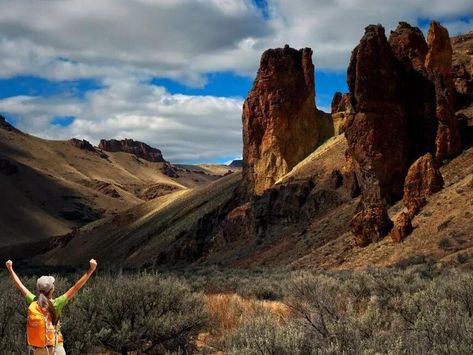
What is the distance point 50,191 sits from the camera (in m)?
156

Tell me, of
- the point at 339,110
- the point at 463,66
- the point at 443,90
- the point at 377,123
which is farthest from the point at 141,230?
the point at 443,90

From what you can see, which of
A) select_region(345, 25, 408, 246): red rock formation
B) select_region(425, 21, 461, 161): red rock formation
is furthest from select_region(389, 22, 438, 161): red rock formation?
select_region(345, 25, 408, 246): red rock formation

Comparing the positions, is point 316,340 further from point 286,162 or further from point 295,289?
point 286,162

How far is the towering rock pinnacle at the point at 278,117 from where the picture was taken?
53156 millimetres

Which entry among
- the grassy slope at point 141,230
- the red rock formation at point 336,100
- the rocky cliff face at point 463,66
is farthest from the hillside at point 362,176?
the red rock formation at point 336,100

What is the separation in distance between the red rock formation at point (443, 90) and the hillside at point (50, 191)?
109550 mm

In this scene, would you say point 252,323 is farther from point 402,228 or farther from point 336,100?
point 336,100

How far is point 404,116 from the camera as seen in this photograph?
33.9m

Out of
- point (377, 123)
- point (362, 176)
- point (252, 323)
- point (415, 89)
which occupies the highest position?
point (415, 89)

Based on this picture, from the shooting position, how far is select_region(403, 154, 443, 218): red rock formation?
28.7 meters

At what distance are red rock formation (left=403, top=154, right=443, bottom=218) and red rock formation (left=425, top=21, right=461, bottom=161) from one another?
8.41ft

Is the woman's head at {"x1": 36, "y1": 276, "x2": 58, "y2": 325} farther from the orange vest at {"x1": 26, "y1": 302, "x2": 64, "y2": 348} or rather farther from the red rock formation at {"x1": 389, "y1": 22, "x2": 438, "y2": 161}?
the red rock formation at {"x1": 389, "y1": 22, "x2": 438, "y2": 161}

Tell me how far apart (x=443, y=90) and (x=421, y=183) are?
26.7ft

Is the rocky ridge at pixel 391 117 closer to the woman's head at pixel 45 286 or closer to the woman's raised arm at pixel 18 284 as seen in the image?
the woman's raised arm at pixel 18 284
